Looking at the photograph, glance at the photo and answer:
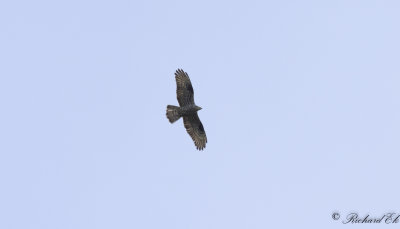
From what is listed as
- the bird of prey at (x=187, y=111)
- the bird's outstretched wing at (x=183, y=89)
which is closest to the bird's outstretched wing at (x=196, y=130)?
the bird of prey at (x=187, y=111)

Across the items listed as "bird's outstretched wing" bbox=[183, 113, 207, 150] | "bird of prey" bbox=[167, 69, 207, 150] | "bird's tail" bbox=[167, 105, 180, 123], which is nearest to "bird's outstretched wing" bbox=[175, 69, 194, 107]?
"bird of prey" bbox=[167, 69, 207, 150]

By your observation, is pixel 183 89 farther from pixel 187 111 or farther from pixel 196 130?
pixel 196 130

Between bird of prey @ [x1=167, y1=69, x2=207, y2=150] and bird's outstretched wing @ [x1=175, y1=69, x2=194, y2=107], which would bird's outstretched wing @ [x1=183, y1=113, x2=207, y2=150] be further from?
bird's outstretched wing @ [x1=175, y1=69, x2=194, y2=107]

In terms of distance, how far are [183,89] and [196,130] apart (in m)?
2.77

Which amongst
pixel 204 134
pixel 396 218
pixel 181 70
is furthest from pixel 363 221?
pixel 181 70

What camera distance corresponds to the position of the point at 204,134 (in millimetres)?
33812

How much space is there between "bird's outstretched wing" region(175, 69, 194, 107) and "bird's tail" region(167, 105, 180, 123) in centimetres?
53

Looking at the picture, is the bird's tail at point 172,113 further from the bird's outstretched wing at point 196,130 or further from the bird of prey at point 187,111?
the bird's outstretched wing at point 196,130

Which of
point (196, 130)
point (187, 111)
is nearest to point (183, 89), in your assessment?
point (187, 111)

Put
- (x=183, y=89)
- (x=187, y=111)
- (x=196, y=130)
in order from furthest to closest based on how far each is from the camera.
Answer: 1. (x=196, y=130)
2. (x=183, y=89)
3. (x=187, y=111)

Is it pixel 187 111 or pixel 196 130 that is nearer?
pixel 187 111

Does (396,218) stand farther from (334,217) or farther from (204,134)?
(204,134)

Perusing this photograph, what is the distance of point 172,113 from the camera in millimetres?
31578

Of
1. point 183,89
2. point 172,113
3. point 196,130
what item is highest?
point 183,89
